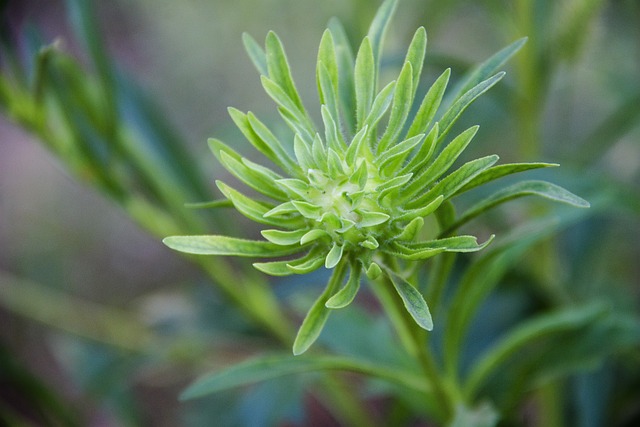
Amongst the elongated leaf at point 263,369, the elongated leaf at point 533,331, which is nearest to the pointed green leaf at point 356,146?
the elongated leaf at point 263,369

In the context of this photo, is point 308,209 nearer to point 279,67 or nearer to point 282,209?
point 282,209

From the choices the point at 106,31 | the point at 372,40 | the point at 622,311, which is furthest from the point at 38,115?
the point at 106,31

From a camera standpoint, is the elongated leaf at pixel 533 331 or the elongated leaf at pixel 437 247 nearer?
the elongated leaf at pixel 437 247

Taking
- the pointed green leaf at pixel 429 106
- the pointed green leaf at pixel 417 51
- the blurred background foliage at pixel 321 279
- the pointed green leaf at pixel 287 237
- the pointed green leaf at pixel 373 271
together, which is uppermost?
the pointed green leaf at pixel 417 51

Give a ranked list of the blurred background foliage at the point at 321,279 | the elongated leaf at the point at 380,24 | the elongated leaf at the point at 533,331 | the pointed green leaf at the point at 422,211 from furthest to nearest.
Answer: the blurred background foliage at the point at 321,279 → the elongated leaf at the point at 533,331 → the elongated leaf at the point at 380,24 → the pointed green leaf at the point at 422,211

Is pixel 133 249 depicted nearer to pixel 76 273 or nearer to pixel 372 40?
pixel 76 273

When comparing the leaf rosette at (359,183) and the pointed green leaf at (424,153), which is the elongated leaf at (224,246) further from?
the pointed green leaf at (424,153)

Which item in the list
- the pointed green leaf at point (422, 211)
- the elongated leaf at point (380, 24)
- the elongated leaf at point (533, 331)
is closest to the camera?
the pointed green leaf at point (422, 211)
